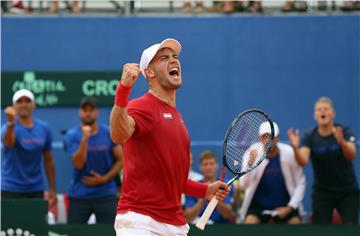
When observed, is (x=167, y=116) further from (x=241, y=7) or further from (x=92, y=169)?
(x=241, y=7)

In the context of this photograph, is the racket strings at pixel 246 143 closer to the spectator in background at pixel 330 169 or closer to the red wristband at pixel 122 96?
the red wristband at pixel 122 96

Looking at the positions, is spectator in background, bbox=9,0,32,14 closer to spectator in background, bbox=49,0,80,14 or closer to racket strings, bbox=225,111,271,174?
spectator in background, bbox=49,0,80,14

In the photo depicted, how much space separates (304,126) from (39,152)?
3.53 m

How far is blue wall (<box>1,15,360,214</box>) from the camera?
12.0 metres

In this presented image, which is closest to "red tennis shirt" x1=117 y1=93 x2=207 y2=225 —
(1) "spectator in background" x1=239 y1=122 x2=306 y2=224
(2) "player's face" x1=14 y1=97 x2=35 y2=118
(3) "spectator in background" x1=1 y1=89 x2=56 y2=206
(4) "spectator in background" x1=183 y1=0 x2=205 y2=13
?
(1) "spectator in background" x1=239 y1=122 x2=306 y2=224

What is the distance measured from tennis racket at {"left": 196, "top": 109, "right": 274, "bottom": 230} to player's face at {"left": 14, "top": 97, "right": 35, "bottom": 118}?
150 inches

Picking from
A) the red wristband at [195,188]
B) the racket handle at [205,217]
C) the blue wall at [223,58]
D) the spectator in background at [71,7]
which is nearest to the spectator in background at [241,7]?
the blue wall at [223,58]

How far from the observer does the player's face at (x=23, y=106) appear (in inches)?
397

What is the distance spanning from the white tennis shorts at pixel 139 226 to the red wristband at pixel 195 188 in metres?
0.51

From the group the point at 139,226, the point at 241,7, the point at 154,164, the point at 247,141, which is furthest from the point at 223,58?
the point at 139,226

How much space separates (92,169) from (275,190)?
1856 mm

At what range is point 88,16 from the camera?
40.0ft

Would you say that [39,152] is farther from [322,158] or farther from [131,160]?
[131,160]

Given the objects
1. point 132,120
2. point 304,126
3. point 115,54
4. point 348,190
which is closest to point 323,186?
point 348,190
